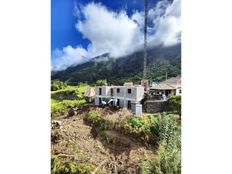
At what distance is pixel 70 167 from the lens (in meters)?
2.86

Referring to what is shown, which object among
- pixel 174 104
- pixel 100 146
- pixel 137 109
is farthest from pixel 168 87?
pixel 100 146

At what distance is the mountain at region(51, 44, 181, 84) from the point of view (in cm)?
276

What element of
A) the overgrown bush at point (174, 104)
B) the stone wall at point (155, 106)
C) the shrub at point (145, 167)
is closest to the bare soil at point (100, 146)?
the shrub at point (145, 167)

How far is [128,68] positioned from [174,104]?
39 cm

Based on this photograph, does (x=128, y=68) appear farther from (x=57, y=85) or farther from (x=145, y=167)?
(x=145, y=167)

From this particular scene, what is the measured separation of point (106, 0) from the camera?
287cm

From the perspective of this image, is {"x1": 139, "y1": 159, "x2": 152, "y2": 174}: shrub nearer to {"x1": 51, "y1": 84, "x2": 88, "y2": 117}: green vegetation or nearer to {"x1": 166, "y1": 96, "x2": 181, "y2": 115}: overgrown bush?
{"x1": 166, "y1": 96, "x2": 181, "y2": 115}: overgrown bush

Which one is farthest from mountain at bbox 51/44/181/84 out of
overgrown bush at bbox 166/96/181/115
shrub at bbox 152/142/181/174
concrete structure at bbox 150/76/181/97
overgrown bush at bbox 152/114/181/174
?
shrub at bbox 152/142/181/174

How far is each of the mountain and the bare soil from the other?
0.78ft

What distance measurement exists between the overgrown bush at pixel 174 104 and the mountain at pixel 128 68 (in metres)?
0.15
